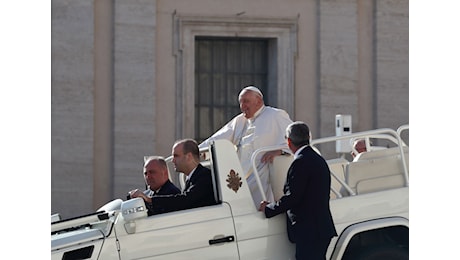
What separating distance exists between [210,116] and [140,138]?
1.51 meters

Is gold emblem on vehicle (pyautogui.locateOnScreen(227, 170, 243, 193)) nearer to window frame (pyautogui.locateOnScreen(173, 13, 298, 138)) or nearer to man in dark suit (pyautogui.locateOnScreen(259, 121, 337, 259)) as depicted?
man in dark suit (pyautogui.locateOnScreen(259, 121, 337, 259))

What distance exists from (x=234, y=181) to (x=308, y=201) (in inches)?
21.2

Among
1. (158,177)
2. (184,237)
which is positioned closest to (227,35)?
(158,177)

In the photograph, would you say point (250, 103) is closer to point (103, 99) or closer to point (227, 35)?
point (103, 99)

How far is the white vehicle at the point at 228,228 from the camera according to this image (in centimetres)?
516

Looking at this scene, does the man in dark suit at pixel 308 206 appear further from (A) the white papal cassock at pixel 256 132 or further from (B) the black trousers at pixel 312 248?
(A) the white papal cassock at pixel 256 132

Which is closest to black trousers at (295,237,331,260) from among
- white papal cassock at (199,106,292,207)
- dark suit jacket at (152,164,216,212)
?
dark suit jacket at (152,164,216,212)

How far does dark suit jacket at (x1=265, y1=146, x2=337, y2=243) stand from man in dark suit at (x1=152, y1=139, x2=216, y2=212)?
20.7 inches

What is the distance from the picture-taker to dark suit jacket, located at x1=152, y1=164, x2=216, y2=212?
17.8ft

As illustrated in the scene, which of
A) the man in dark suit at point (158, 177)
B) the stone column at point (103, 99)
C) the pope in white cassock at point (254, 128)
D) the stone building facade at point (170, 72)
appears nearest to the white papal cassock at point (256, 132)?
the pope in white cassock at point (254, 128)

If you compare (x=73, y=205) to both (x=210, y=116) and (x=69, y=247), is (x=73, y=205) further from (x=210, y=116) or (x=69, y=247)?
(x=69, y=247)

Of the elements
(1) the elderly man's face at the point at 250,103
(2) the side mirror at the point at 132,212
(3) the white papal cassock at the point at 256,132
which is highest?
(1) the elderly man's face at the point at 250,103

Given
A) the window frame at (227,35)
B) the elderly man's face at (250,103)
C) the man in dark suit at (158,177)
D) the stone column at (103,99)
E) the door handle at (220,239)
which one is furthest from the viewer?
the window frame at (227,35)

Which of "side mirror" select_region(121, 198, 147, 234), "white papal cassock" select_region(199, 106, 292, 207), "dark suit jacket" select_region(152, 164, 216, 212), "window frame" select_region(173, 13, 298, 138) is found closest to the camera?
"side mirror" select_region(121, 198, 147, 234)
